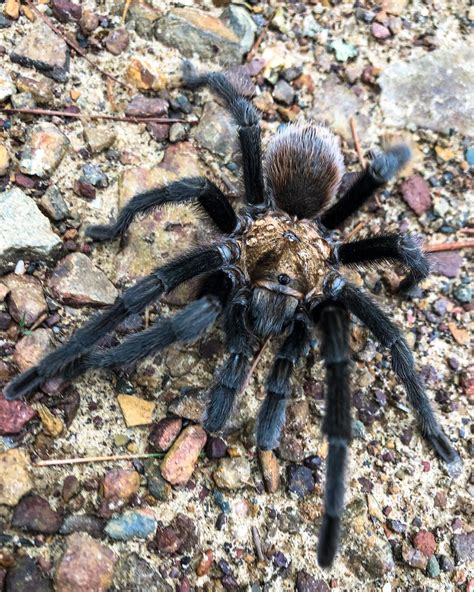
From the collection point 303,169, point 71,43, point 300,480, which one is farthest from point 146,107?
point 300,480

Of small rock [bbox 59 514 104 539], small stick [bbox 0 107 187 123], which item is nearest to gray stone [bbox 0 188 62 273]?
small stick [bbox 0 107 187 123]

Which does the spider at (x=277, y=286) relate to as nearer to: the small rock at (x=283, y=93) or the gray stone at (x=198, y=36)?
the gray stone at (x=198, y=36)

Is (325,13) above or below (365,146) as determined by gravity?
above

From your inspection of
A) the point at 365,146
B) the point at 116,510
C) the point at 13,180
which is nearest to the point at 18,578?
the point at 116,510

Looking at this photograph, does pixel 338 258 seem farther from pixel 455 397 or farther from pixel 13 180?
pixel 13 180

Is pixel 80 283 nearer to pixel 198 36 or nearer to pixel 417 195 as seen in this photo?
pixel 198 36

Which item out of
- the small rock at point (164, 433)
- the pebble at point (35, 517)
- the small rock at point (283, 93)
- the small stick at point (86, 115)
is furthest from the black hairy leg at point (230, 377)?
the small rock at point (283, 93)
